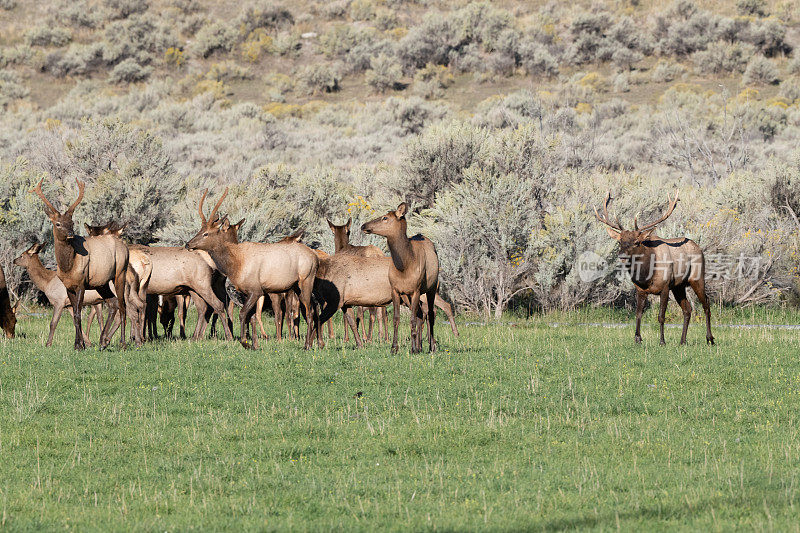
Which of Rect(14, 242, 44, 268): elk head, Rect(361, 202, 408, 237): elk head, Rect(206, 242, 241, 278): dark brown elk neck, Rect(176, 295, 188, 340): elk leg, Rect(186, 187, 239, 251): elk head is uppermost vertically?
Rect(361, 202, 408, 237): elk head

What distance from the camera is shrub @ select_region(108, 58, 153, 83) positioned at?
203ft

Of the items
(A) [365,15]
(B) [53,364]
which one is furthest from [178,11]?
(B) [53,364]

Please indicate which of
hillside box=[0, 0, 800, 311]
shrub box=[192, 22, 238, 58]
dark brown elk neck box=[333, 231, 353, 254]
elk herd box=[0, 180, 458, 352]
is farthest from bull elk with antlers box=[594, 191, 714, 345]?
shrub box=[192, 22, 238, 58]

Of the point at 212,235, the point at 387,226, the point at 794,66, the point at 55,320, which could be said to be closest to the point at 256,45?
the point at 794,66

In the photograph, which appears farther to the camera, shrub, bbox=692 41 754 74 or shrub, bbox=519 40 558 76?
shrub, bbox=519 40 558 76

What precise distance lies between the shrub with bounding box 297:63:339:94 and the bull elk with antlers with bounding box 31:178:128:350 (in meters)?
47.8

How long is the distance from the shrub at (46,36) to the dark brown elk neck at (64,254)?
57194 mm

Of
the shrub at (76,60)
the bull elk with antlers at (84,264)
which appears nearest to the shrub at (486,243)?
the bull elk with antlers at (84,264)

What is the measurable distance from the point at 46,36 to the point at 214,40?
12039 millimetres

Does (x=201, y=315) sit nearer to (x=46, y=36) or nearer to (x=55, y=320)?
(x=55, y=320)

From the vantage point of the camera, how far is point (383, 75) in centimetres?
6025

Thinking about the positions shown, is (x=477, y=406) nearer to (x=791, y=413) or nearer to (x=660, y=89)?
(x=791, y=413)

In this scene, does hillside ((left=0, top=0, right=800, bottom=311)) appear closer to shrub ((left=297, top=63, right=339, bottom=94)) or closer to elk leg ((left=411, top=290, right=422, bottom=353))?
shrub ((left=297, top=63, right=339, bottom=94))

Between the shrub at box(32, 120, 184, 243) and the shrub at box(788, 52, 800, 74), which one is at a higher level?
the shrub at box(32, 120, 184, 243)
